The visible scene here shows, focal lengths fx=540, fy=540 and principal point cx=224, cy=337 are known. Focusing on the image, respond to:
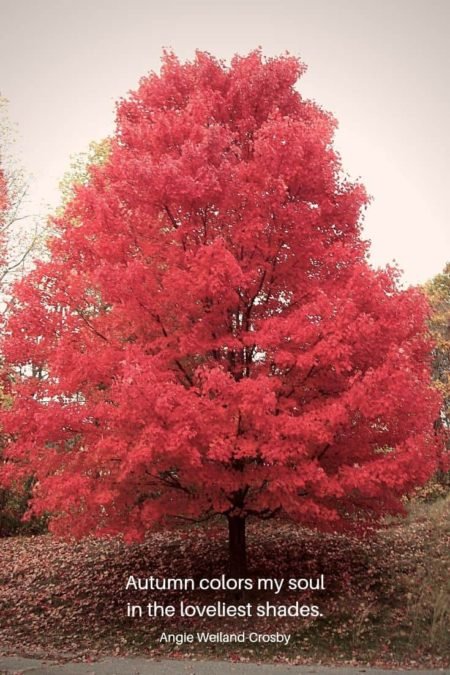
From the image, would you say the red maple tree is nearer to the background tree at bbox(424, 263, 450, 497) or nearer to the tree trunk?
the tree trunk

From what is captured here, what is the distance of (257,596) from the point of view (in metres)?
10.4

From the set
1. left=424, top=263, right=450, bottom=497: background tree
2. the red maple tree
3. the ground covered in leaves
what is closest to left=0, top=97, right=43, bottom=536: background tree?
the ground covered in leaves

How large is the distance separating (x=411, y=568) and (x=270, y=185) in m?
8.71

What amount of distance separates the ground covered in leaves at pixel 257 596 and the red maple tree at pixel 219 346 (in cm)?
183

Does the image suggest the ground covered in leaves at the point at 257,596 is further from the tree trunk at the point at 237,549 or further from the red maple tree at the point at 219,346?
the red maple tree at the point at 219,346

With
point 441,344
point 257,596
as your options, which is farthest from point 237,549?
point 441,344

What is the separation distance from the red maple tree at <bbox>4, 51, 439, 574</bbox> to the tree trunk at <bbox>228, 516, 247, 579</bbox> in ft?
3.24

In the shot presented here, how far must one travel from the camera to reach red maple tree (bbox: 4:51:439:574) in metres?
7.71

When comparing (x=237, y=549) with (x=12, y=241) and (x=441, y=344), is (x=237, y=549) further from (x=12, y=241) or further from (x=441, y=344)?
(x=441, y=344)

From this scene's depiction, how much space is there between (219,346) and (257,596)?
5.21m

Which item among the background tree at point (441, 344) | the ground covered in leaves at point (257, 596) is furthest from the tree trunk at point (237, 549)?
the background tree at point (441, 344)

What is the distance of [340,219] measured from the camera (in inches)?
388

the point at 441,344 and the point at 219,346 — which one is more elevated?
the point at 441,344

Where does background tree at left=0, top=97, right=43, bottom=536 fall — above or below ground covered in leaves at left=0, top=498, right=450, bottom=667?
above
